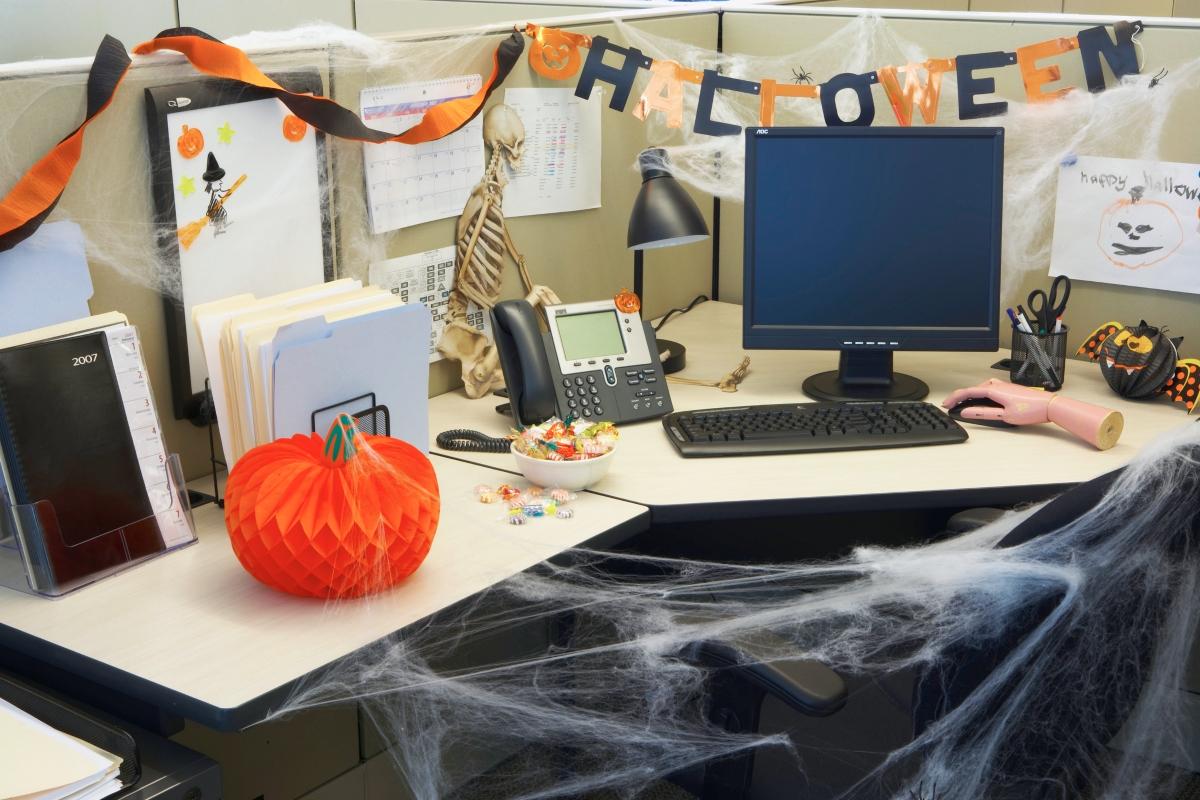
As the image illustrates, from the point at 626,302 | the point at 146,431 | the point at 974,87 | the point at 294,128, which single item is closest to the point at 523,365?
the point at 626,302

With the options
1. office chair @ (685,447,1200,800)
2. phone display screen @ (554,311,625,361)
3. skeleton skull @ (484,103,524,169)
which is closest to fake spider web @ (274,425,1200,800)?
office chair @ (685,447,1200,800)

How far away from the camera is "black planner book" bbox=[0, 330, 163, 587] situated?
1.29 m

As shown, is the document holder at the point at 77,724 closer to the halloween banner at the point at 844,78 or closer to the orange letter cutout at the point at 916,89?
the halloween banner at the point at 844,78

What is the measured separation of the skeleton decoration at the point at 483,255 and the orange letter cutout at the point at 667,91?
0.24 meters

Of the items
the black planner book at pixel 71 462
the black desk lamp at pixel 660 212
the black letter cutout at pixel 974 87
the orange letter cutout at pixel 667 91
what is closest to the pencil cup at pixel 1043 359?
the black letter cutout at pixel 974 87

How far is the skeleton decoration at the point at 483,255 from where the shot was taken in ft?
6.32

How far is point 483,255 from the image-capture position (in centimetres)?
194

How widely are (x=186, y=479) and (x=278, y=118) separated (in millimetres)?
480

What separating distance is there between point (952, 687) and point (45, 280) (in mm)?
1055

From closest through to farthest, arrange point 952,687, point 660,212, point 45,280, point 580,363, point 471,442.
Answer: point 952,687, point 45,280, point 471,442, point 580,363, point 660,212

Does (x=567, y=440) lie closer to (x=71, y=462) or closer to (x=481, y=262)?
(x=481, y=262)

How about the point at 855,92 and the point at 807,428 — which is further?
the point at 855,92

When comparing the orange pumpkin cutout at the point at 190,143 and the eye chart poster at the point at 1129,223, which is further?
the eye chart poster at the point at 1129,223

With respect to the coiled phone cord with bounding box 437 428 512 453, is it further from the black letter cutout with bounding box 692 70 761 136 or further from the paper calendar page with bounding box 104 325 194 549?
the black letter cutout with bounding box 692 70 761 136
